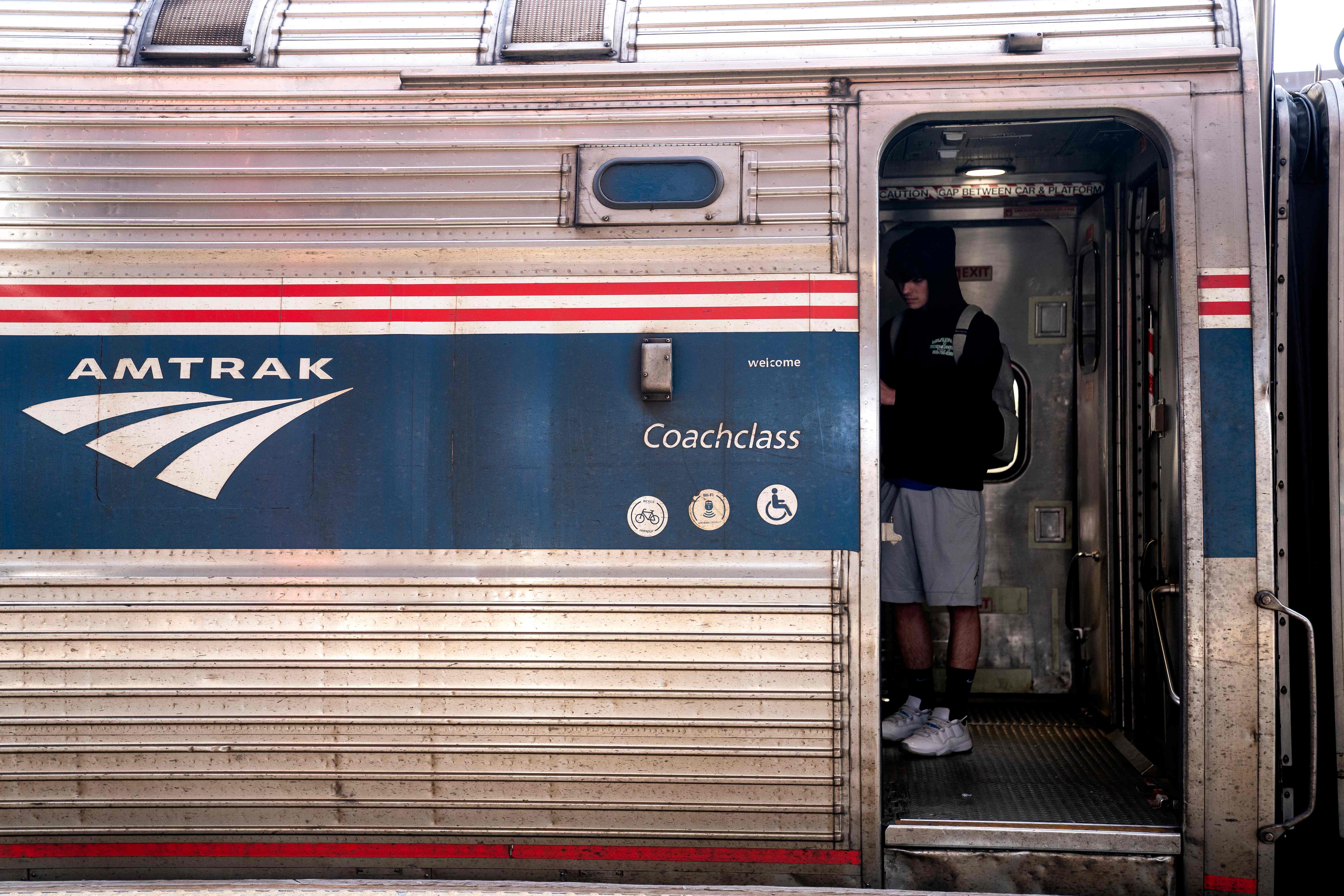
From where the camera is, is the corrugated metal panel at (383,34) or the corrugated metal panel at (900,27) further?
the corrugated metal panel at (383,34)

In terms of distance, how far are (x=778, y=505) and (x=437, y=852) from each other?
1556 millimetres

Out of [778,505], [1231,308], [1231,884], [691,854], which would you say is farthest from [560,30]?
[1231,884]

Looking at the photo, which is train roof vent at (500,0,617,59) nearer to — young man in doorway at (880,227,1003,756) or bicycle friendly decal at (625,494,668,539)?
bicycle friendly decal at (625,494,668,539)

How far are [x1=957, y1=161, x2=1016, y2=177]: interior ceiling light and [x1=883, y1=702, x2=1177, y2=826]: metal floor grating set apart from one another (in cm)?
260

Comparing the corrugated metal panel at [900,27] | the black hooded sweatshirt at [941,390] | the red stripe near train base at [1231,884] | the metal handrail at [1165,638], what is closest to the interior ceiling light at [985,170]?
the black hooded sweatshirt at [941,390]

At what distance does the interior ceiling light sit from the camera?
3994 millimetres

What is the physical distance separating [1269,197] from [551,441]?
2501 millimetres

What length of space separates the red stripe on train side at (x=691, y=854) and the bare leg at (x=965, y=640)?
1.20m

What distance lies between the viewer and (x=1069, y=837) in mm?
2670

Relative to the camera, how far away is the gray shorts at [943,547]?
3482 millimetres

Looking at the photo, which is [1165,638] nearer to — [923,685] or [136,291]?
[923,685]

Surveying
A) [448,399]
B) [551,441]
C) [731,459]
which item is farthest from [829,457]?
[448,399]

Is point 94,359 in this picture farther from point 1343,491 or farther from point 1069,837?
point 1343,491

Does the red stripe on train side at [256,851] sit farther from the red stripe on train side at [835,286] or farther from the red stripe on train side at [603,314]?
the red stripe on train side at [835,286]
